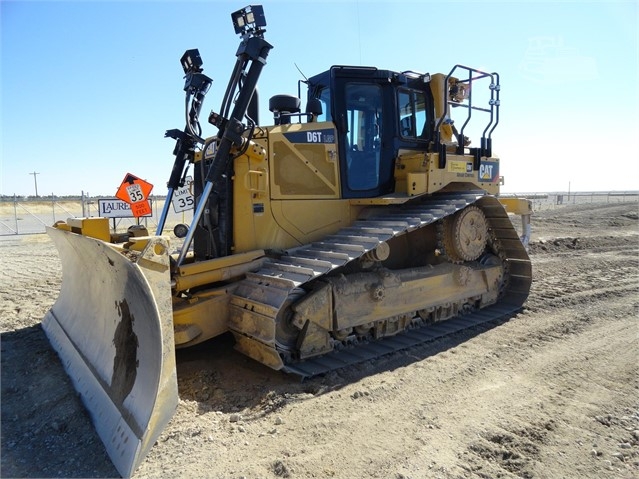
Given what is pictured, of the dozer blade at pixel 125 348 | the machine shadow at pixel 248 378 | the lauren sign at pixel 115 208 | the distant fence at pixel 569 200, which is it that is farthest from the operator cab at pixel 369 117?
the distant fence at pixel 569 200

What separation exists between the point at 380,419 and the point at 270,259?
85.9 inches

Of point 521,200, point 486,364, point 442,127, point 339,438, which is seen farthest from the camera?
point 521,200

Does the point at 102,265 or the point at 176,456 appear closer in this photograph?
the point at 176,456

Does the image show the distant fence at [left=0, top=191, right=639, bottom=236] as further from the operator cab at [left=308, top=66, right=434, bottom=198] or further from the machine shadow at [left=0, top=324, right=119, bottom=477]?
the machine shadow at [left=0, top=324, right=119, bottom=477]

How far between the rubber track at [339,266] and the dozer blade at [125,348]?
116 centimetres

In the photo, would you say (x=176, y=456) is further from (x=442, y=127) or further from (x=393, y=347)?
(x=442, y=127)

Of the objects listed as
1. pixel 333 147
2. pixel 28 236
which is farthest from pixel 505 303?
pixel 28 236

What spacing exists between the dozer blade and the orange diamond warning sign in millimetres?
5226

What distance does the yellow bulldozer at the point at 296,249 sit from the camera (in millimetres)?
3494

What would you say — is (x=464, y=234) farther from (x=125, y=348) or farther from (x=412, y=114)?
(x=125, y=348)

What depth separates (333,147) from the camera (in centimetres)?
566

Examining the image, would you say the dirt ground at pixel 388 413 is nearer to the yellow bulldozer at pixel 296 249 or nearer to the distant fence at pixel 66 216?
the yellow bulldozer at pixel 296 249

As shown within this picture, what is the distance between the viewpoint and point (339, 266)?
4.54m

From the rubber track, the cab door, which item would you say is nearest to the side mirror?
the cab door
